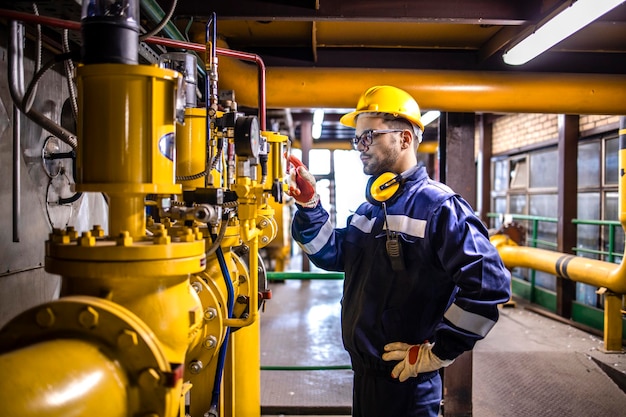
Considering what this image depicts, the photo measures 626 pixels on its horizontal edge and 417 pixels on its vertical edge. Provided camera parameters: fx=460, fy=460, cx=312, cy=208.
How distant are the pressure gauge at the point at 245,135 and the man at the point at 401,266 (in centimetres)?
58

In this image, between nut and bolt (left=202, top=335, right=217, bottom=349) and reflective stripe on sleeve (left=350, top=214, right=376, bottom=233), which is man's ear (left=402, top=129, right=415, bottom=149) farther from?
nut and bolt (left=202, top=335, right=217, bottom=349)

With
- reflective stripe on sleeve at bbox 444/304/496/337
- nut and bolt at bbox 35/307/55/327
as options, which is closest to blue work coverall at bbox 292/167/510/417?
reflective stripe on sleeve at bbox 444/304/496/337

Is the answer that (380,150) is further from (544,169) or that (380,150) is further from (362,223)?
(544,169)

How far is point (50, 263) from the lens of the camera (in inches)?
39.8

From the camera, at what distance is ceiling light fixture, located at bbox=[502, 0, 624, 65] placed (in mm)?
2090

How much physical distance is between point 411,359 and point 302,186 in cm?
84

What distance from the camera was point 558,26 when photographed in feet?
7.70

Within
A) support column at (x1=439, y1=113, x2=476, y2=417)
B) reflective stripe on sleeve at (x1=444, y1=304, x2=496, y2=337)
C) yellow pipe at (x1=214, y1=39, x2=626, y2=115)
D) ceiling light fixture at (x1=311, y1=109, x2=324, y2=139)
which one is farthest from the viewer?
ceiling light fixture at (x1=311, y1=109, x2=324, y2=139)

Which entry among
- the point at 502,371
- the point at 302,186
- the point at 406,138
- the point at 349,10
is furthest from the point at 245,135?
the point at 502,371

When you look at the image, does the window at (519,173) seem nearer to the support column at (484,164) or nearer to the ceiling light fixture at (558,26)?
the support column at (484,164)

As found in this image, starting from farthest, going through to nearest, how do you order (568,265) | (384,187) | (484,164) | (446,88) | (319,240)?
1. (484,164)
2. (568,265)
3. (446,88)
4. (319,240)
5. (384,187)

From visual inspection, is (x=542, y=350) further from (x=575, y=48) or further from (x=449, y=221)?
(x=449, y=221)

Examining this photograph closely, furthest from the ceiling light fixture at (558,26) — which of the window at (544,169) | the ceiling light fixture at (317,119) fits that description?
the window at (544,169)

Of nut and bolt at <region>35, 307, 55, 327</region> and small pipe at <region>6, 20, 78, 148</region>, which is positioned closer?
nut and bolt at <region>35, 307, 55, 327</region>
